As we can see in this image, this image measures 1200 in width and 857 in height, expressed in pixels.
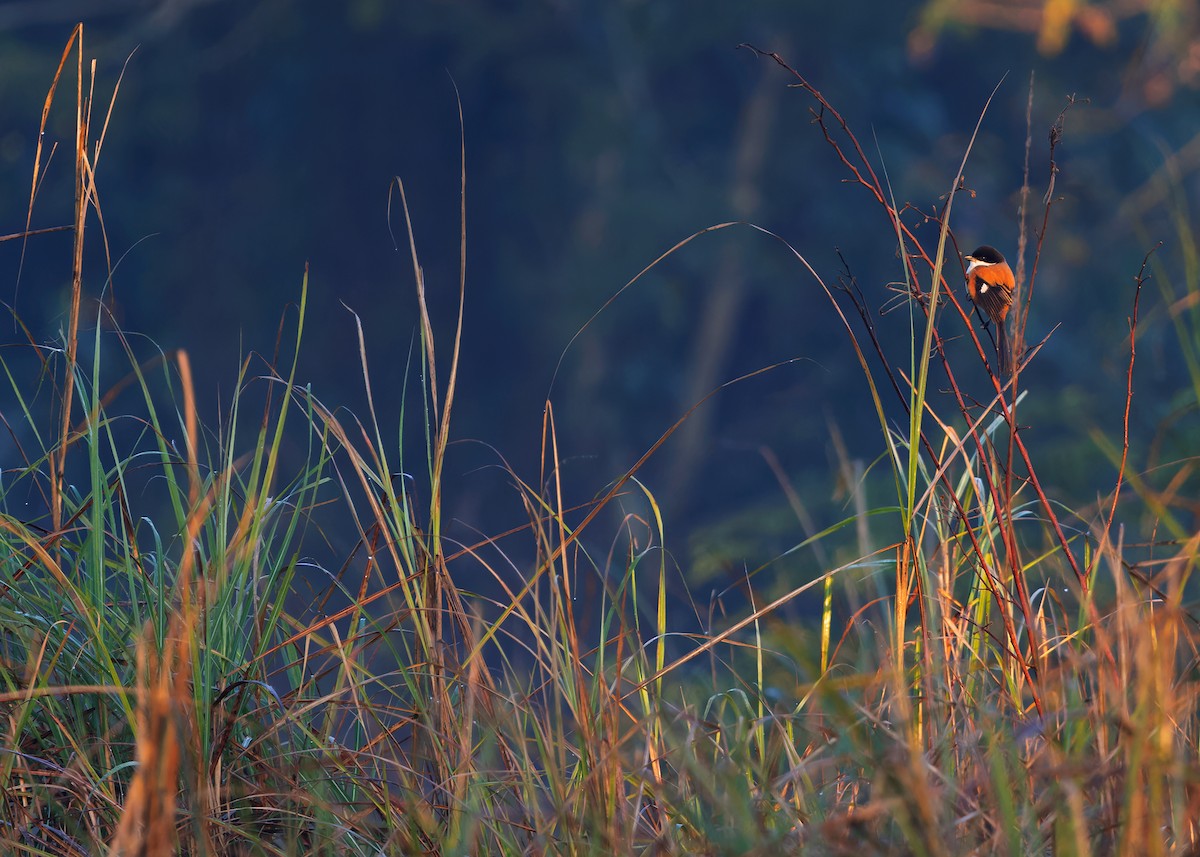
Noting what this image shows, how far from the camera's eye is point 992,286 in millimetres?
1406

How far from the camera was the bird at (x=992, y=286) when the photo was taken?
1333 mm

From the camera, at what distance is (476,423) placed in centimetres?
860

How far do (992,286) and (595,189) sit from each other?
7300 millimetres

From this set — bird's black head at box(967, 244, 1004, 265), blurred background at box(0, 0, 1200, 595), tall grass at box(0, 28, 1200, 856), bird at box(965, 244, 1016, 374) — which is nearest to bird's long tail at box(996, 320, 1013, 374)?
bird at box(965, 244, 1016, 374)

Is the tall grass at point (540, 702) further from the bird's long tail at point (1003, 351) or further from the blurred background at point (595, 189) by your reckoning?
the blurred background at point (595, 189)

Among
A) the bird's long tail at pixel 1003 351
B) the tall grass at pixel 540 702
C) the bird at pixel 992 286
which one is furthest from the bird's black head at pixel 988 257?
the tall grass at pixel 540 702

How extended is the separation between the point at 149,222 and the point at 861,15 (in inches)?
200

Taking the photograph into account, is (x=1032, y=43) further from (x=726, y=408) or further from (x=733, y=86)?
(x=726, y=408)

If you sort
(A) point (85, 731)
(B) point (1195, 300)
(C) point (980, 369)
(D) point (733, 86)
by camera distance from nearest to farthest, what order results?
(B) point (1195, 300) < (A) point (85, 731) < (C) point (980, 369) < (D) point (733, 86)

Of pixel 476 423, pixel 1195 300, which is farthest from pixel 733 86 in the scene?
pixel 1195 300

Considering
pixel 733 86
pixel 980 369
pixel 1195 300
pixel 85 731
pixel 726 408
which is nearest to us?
pixel 1195 300

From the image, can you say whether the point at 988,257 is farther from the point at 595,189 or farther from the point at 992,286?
the point at 595,189

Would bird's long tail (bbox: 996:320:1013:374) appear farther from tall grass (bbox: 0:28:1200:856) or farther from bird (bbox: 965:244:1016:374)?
tall grass (bbox: 0:28:1200:856)

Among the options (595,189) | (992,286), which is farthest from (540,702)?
(595,189)
